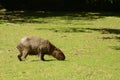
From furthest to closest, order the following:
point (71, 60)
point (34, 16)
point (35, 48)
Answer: point (34, 16) → point (71, 60) → point (35, 48)

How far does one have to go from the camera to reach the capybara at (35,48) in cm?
1487

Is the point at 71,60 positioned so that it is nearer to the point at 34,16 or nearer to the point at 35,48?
the point at 35,48

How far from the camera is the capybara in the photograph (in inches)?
585

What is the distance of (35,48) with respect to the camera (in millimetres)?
14938

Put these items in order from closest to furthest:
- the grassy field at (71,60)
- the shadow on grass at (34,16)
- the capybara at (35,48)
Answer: the grassy field at (71,60)
the capybara at (35,48)
the shadow on grass at (34,16)

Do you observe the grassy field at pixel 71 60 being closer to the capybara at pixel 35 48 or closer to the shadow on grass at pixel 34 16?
the capybara at pixel 35 48

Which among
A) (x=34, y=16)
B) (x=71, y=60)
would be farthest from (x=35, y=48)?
(x=34, y=16)

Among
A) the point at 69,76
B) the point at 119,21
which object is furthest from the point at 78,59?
the point at 119,21

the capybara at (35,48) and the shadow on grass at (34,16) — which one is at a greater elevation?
the capybara at (35,48)

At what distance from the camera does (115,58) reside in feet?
53.9

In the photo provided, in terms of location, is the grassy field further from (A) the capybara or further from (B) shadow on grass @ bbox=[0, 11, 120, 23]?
(B) shadow on grass @ bbox=[0, 11, 120, 23]

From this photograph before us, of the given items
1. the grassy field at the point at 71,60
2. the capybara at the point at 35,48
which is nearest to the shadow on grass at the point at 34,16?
the grassy field at the point at 71,60

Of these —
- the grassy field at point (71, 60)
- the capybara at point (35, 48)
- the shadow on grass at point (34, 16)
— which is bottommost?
the shadow on grass at point (34, 16)

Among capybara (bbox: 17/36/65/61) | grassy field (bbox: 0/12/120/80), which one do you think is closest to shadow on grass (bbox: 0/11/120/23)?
grassy field (bbox: 0/12/120/80)
